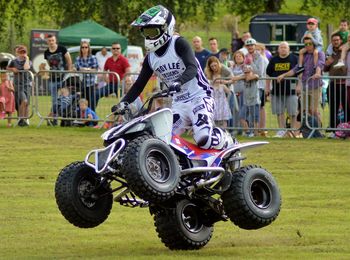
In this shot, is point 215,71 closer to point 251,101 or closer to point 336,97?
point 251,101

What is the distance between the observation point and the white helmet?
35.3 feet

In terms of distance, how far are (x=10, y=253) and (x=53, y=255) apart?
1.41ft

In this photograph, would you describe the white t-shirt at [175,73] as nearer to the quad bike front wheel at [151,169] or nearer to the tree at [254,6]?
the quad bike front wheel at [151,169]

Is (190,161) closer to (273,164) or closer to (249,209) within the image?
(249,209)

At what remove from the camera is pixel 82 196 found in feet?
33.8

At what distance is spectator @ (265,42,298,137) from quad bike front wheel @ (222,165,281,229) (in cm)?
1128

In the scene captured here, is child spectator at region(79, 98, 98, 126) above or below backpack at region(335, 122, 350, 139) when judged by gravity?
above

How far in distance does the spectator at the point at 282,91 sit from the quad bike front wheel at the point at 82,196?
40.2ft

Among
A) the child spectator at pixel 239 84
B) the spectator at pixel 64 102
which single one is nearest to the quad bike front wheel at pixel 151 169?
the child spectator at pixel 239 84

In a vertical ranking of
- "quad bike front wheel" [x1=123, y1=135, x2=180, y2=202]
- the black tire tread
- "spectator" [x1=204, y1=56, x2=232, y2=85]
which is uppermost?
"spectator" [x1=204, y1=56, x2=232, y2=85]

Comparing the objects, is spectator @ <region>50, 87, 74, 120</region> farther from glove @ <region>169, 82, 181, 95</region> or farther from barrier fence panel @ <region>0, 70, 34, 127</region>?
glove @ <region>169, 82, 181, 95</region>

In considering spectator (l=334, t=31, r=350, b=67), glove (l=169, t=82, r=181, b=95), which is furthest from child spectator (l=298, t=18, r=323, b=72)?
glove (l=169, t=82, r=181, b=95)

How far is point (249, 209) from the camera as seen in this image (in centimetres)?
1068

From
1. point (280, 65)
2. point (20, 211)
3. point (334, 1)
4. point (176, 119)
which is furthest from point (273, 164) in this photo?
point (334, 1)
